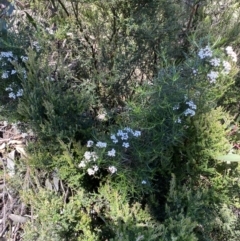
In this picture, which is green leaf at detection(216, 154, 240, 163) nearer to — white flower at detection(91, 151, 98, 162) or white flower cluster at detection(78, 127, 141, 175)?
white flower cluster at detection(78, 127, 141, 175)

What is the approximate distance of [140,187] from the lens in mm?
1149

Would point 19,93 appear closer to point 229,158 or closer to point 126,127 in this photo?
point 126,127

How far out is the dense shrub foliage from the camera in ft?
3.60

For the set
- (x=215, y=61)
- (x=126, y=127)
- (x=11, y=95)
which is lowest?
(x=126, y=127)

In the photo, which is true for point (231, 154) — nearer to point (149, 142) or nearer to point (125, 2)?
point (149, 142)

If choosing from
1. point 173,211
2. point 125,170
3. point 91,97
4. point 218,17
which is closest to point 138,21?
point 91,97

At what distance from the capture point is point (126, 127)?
44.6 inches

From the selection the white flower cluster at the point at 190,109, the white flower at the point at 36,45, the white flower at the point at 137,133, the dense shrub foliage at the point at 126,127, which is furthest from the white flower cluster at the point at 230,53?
the white flower at the point at 36,45

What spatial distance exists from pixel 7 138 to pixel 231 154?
106 cm

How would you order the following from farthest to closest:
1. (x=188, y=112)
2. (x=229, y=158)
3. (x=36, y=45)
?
(x=36, y=45) → (x=229, y=158) → (x=188, y=112)

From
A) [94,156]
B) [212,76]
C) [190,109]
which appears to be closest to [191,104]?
[190,109]

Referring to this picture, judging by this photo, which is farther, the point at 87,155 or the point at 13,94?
the point at 13,94

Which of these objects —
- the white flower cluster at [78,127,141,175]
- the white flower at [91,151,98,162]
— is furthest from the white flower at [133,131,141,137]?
the white flower at [91,151,98,162]

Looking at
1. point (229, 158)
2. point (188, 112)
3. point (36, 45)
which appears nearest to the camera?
point (188, 112)
